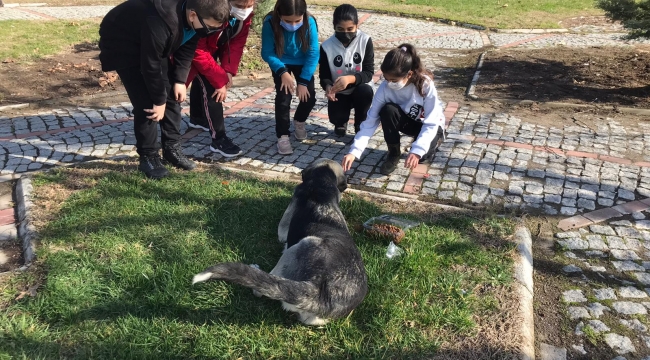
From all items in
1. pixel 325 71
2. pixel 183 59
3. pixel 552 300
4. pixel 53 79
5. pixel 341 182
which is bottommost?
pixel 552 300

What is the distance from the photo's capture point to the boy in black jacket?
3967 mm

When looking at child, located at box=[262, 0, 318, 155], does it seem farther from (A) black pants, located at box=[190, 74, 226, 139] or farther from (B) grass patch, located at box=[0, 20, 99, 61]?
(B) grass patch, located at box=[0, 20, 99, 61]

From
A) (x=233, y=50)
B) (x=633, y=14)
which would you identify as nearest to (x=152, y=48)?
(x=233, y=50)

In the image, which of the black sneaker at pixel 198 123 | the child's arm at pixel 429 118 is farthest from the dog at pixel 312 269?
the black sneaker at pixel 198 123

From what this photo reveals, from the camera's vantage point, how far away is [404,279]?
11.0 ft

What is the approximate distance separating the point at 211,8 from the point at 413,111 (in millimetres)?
2242

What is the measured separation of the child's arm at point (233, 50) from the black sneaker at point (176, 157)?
1086mm

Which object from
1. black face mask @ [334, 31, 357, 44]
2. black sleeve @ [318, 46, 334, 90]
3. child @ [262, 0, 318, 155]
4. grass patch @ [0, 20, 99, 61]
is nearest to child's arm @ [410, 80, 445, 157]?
black face mask @ [334, 31, 357, 44]

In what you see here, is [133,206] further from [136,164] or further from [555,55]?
[555,55]

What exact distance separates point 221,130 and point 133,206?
61.9 inches

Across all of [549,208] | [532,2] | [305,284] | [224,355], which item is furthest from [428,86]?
[532,2]

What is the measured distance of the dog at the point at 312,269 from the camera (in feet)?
8.16

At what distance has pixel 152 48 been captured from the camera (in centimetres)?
401

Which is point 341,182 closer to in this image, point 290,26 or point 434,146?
point 434,146
